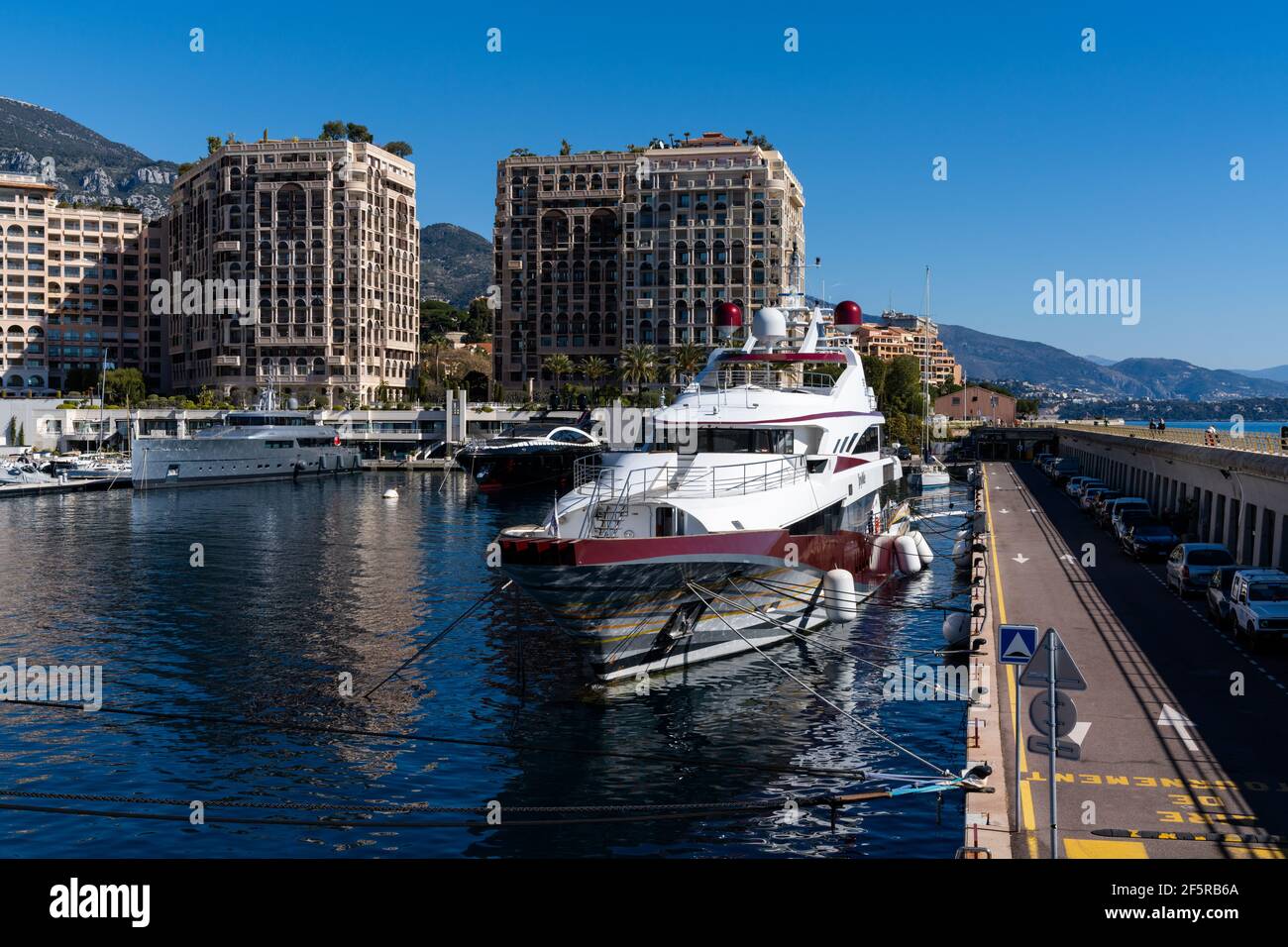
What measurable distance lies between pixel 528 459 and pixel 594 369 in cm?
5500

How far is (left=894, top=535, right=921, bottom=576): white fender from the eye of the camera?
50656 mm

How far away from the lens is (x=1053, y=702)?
1536 centimetres

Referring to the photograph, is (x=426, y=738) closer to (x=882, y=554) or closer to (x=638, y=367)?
(x=882, y=554)

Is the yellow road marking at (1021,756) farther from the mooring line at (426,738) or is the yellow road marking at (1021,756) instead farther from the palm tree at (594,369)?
the palm tree at (594,369)

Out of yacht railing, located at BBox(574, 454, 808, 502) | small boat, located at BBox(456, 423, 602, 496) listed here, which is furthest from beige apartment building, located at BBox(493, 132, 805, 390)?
yacht railing, located at BBox(574, 454, 808, 502)

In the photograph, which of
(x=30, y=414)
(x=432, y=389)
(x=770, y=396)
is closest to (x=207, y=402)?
(x=30, y=414)

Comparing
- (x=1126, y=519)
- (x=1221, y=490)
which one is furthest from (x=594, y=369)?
(x=1221, y=490)

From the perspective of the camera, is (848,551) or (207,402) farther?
(207,402)

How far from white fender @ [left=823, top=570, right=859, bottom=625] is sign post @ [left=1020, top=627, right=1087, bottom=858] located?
21455 millimetres

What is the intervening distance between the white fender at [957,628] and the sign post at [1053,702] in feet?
71.1

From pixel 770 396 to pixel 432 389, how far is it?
15763 centimetres

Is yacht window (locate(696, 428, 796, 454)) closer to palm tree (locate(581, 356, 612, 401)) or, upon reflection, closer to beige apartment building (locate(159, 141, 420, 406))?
palm tree (locate(581, 356, 612, 401))
